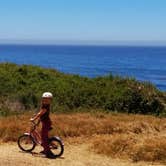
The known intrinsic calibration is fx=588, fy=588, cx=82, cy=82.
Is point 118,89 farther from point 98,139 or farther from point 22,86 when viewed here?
point 98,139

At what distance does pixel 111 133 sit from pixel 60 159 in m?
3.16

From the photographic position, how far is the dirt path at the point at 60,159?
13.3 metres

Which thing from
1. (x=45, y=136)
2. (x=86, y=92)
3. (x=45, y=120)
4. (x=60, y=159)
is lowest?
(x=60, y=159)

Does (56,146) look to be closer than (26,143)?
Yes

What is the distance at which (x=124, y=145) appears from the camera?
14.5 metres

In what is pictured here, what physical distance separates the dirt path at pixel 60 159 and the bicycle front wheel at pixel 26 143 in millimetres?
143

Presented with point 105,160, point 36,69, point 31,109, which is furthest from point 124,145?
point 36,69

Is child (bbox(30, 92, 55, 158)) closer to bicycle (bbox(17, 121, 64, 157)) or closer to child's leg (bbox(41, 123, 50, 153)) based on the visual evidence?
child's leg (bbox(41, 123, 50, 153))

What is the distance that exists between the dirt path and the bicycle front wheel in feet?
0.47

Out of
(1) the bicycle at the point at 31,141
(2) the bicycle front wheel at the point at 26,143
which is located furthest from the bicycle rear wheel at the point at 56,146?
(2) the bicycle front wheel at the point at 26,143

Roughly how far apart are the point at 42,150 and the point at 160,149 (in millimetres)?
2922

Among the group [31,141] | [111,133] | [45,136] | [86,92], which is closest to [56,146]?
[45,136]

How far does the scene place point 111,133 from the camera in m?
16.7

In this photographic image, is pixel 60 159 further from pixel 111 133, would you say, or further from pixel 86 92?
pixel 86 92
